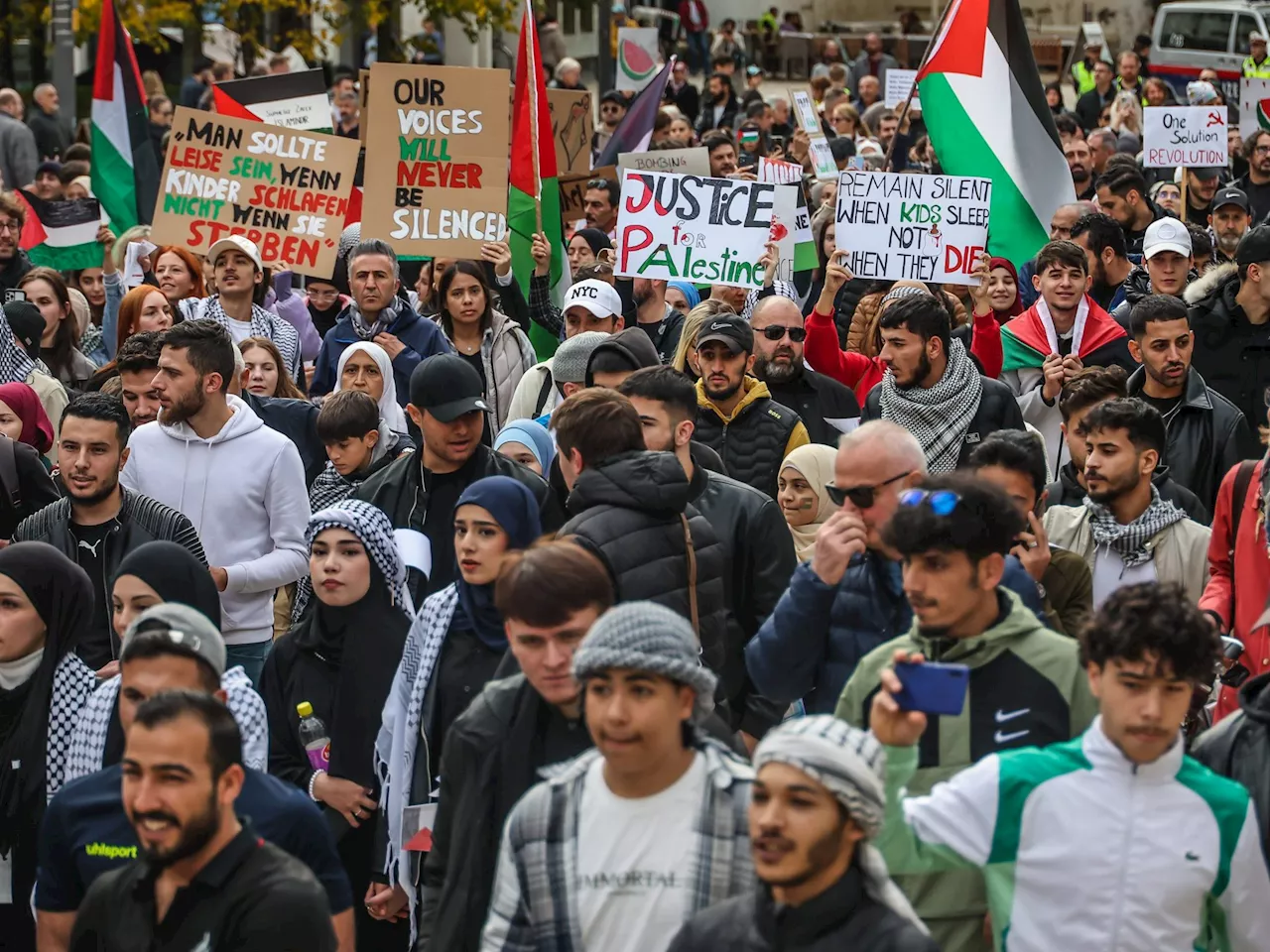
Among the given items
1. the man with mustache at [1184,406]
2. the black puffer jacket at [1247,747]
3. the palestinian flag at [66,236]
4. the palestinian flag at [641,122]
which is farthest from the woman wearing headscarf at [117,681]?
the palestinian flag at [641,122]

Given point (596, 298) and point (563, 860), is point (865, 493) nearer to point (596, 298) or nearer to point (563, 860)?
point (563, 860)

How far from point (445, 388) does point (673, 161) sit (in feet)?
26.0

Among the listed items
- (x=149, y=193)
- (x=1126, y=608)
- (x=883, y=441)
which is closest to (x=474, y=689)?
(x=883, y=441)

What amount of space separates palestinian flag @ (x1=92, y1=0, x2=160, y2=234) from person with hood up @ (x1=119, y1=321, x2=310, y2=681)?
279 inches

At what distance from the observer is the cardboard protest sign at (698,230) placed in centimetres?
1045

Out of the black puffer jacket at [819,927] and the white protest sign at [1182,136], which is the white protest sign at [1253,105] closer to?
the white protest sign at [1182,136]

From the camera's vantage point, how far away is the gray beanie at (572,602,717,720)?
366cm

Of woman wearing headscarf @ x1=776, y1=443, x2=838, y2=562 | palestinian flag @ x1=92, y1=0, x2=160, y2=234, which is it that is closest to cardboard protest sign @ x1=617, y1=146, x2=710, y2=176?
palestinian flag @ x1=92, y1=0, x2=160, y2=234

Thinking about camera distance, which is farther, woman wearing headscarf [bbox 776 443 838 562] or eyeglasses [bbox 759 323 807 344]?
eyeglasses [bbox 759 323 807 344]

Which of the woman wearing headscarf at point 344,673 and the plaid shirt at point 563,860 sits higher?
the plaid shirt at point 563,860

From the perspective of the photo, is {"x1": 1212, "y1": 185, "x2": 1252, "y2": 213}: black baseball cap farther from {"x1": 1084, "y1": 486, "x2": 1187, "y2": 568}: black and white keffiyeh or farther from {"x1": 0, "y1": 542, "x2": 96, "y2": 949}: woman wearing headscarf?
{"x1": 0, "y1": 542, "x2": 96, "y2": 949}: woman wearing headscarf

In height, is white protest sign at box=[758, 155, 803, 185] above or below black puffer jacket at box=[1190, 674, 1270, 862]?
above

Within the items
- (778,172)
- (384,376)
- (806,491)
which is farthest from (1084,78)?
(806,491)

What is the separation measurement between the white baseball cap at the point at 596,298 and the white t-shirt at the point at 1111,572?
3303 millimetres
